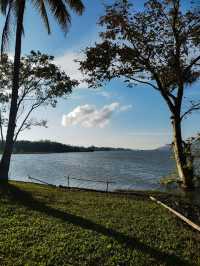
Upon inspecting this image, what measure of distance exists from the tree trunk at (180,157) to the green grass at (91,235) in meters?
9.21

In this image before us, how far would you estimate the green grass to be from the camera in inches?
298

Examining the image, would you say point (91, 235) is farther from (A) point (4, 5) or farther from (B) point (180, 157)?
(A) point (4, 5)

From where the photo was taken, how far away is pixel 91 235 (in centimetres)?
925

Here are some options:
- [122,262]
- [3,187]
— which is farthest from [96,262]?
[3,187]

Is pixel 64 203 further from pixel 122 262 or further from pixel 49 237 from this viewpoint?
pixel 122 262

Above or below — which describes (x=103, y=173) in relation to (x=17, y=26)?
below

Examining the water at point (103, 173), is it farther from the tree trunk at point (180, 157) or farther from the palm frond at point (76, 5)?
the palm frond at point (76, 5)

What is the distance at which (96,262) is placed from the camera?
24.1ft

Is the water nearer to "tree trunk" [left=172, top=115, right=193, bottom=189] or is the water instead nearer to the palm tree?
"tree trunk" [left=172, top=115, right=193, bottom=189]

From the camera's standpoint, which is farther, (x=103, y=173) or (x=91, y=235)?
(x=103, y=173)

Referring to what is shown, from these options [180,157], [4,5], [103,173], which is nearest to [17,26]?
[4,5]

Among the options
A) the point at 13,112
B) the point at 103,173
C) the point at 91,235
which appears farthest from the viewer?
the point at 103,173

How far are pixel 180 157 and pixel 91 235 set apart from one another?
14.9m

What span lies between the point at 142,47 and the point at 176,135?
6467mm
